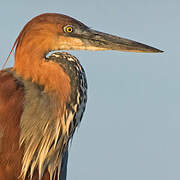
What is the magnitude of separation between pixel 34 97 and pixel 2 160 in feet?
2.07

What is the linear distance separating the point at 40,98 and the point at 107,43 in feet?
3.13

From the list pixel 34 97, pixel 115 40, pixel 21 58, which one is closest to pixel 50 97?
pixel 34 97

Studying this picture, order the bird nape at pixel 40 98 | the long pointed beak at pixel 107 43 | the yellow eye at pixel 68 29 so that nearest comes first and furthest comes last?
the bird nape at pixel 40 98, the yellow eye at pixel 68 29, the long pointed beak at pixel 107 43

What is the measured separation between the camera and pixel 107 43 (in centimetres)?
479

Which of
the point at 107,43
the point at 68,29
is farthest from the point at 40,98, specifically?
the point at 107,43

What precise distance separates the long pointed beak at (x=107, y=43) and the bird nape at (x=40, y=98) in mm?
69

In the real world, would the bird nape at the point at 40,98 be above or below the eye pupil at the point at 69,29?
below

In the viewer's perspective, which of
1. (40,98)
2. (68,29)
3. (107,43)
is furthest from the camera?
(107,43)

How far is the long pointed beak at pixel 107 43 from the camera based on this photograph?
15.3 feet

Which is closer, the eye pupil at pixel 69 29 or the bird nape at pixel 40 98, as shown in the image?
the bird nape at pixel 40 98

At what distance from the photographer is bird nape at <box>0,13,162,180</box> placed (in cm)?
429

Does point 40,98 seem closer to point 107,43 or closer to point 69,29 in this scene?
point 69,29

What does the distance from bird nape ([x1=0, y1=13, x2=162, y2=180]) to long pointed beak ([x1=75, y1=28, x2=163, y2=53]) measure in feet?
0.23

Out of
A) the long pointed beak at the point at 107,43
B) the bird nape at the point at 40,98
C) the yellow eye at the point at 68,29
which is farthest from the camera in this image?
the long pointed beak at the point at 107,43
